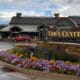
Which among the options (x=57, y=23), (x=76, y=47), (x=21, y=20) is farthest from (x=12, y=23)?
(x=76, y=47)

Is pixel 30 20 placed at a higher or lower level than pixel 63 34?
higher

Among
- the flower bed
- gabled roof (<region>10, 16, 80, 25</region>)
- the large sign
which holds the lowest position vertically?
the flower bed

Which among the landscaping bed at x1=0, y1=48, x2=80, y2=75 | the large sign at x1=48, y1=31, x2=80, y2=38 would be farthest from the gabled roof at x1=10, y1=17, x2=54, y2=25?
the landscaping bed at x1=0, y1=48, x2=80, y2=75

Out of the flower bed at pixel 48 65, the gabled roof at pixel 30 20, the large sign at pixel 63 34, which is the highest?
the gabled roof at pixel 30 20

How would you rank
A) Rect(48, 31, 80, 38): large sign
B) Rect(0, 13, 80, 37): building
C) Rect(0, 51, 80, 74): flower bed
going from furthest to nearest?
Rect(0, 13, 80, 37): building
Rect(48, 31, 80, 38): large sign
Rect(0, 51, 80, 74): flower bed

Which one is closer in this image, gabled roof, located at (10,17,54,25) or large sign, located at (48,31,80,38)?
large sign, located at (48,31,80,38)

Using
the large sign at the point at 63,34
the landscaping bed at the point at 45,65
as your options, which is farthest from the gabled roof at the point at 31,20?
the landscaping bed at the point at 45,65

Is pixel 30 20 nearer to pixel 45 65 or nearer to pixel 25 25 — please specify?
pixel 25 25

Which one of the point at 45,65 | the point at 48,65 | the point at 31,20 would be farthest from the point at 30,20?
the point at 48,65

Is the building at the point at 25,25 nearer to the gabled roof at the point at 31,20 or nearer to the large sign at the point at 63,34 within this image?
the gabled roof at the point at 31,20

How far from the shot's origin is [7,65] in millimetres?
18375

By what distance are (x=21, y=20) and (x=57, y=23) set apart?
185ft

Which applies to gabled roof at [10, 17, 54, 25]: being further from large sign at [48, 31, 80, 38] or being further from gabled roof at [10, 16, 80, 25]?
large sign at [48, 31, 80, 38]

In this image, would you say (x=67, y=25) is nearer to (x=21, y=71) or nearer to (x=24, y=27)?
(x=21, y=71)
